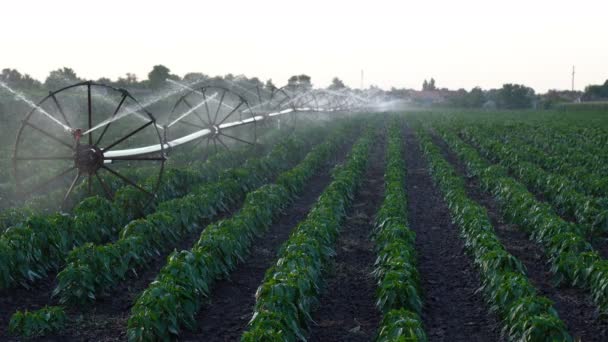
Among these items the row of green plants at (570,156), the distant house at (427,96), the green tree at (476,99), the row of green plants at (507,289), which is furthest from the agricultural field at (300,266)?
the distant house at (427,96)

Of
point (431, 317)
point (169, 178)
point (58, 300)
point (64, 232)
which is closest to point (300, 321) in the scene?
point (431, 317)

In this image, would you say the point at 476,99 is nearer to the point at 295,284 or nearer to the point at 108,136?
the point at 108,136

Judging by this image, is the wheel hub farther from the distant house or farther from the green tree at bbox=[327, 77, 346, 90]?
the distant house

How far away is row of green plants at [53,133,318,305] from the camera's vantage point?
22.2ft

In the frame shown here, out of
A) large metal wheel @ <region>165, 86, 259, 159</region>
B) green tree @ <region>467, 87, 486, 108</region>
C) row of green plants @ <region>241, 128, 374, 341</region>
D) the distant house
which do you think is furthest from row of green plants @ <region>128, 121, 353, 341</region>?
the distant house

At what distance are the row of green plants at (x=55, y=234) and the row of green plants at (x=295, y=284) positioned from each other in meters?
2.79

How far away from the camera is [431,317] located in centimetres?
676

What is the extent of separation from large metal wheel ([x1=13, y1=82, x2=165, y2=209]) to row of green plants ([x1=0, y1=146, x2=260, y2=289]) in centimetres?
41

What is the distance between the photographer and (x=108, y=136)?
83.5ft

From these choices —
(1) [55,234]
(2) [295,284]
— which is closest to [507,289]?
(2) [295,284]

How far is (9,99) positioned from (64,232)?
21703 millimetres

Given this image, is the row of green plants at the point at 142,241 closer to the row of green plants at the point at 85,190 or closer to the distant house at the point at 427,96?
the row of green plants at the point at 85,190

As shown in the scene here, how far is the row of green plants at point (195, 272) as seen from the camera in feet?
18.9

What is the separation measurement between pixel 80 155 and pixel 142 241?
2.61 meters
